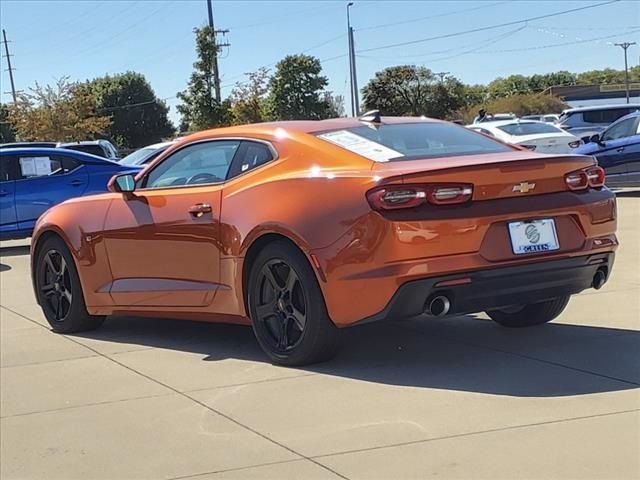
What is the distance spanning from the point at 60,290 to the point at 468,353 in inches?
129

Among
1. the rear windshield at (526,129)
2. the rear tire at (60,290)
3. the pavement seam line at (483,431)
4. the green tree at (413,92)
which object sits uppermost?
the green tree at (413,92)

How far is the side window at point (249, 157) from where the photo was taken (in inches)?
216

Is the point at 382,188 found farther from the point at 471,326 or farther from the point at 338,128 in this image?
the point at 471,326

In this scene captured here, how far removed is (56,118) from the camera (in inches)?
1962

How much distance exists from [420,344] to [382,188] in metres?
1.44

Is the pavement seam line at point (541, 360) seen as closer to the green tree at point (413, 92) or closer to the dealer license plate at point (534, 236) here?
the dealer license plate at point (534, 236)

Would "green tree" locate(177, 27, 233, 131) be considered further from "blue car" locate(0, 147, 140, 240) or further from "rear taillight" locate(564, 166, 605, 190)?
"rear taillight" locate(564, 166, 605, 190)

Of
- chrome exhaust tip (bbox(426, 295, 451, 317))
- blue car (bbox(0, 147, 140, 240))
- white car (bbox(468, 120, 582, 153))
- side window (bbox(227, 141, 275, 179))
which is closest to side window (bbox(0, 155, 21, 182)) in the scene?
blue car (bbox(0, 147, 140, 240))

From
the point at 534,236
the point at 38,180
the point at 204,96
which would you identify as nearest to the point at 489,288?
the point at 534,236

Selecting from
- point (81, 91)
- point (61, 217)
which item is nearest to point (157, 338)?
point (61, 217)

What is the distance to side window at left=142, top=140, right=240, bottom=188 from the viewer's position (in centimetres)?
577

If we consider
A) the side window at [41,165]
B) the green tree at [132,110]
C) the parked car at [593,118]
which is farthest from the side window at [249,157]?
the green tree at [132,110]

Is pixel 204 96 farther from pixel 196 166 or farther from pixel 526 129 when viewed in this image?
pixel 196 166

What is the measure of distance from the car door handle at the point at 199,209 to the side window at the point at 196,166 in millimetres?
193
